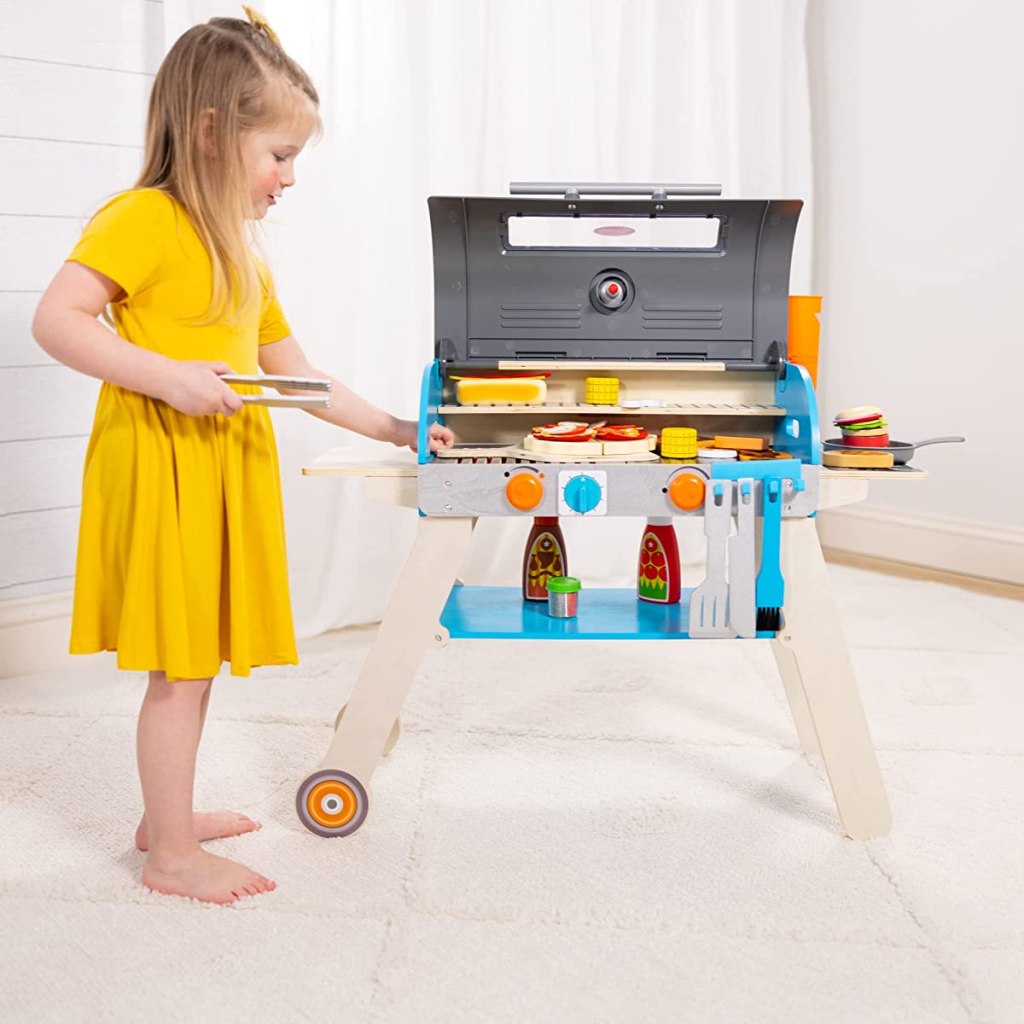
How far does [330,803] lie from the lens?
140 cm

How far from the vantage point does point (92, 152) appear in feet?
6.79

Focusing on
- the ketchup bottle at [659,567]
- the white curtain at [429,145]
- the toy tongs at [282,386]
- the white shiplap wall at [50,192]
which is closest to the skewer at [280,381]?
the toy tongs at [282,386]

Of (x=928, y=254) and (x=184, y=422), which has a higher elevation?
(x=928, y=254)

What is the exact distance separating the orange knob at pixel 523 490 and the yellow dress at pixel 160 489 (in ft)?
0.97

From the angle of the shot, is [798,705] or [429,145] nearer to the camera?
[798,705]

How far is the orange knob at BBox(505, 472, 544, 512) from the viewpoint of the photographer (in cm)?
132

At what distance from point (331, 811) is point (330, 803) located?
0.04ft

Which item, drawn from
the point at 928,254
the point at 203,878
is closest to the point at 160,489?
the point at 203,878

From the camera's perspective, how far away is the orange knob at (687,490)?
4.36ft

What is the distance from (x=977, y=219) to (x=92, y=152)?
202 centimetres

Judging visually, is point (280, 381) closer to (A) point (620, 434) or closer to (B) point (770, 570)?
(A) point (620, 434)

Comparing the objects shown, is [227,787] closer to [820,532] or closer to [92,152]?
[92,152]

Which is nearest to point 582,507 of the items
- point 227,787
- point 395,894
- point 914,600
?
point 395,894

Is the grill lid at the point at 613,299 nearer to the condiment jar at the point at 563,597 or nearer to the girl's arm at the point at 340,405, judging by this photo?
the girl's arm at the point at 340,405
